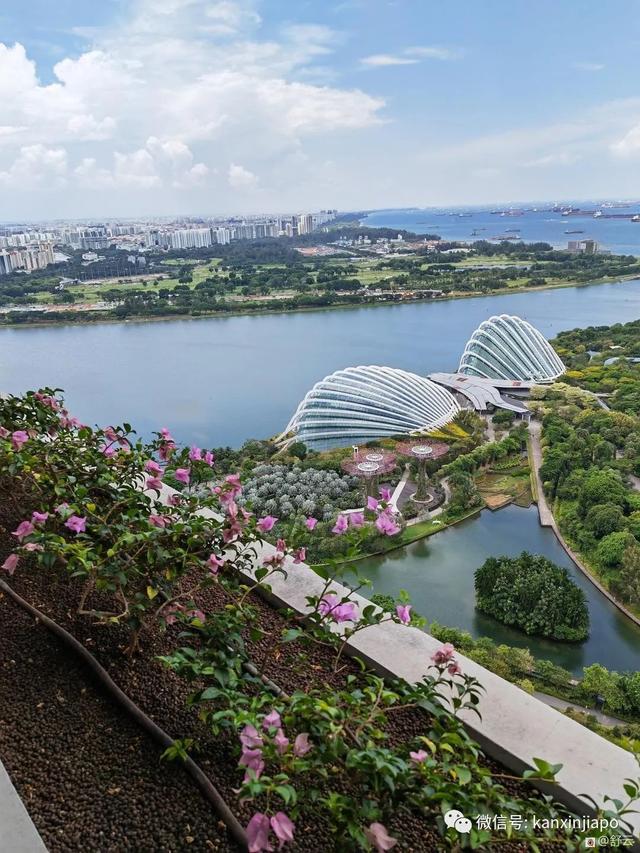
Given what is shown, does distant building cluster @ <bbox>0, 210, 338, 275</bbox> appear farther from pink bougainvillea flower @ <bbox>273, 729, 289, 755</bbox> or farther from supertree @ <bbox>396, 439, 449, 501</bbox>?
pink bougainvillea flower @ <bbox>273, 729, 289, 755</bbox>

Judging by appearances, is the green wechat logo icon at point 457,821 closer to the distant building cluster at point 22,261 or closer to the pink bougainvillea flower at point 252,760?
the pink bougainvillea flower at point 252,760

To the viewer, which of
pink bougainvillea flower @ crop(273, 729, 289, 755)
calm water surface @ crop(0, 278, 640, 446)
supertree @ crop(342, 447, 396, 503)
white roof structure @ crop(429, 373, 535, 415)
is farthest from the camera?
calm water surface @ crop(0, 278, 640, 446)

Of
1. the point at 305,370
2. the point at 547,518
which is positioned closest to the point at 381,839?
the point at 547,518

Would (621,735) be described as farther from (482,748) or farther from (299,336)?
(299,336)

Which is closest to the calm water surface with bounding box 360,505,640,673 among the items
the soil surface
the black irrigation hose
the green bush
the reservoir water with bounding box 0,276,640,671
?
the reservoir water with bounding box 0,276,640,671

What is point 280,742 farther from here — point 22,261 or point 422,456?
point 22,261
